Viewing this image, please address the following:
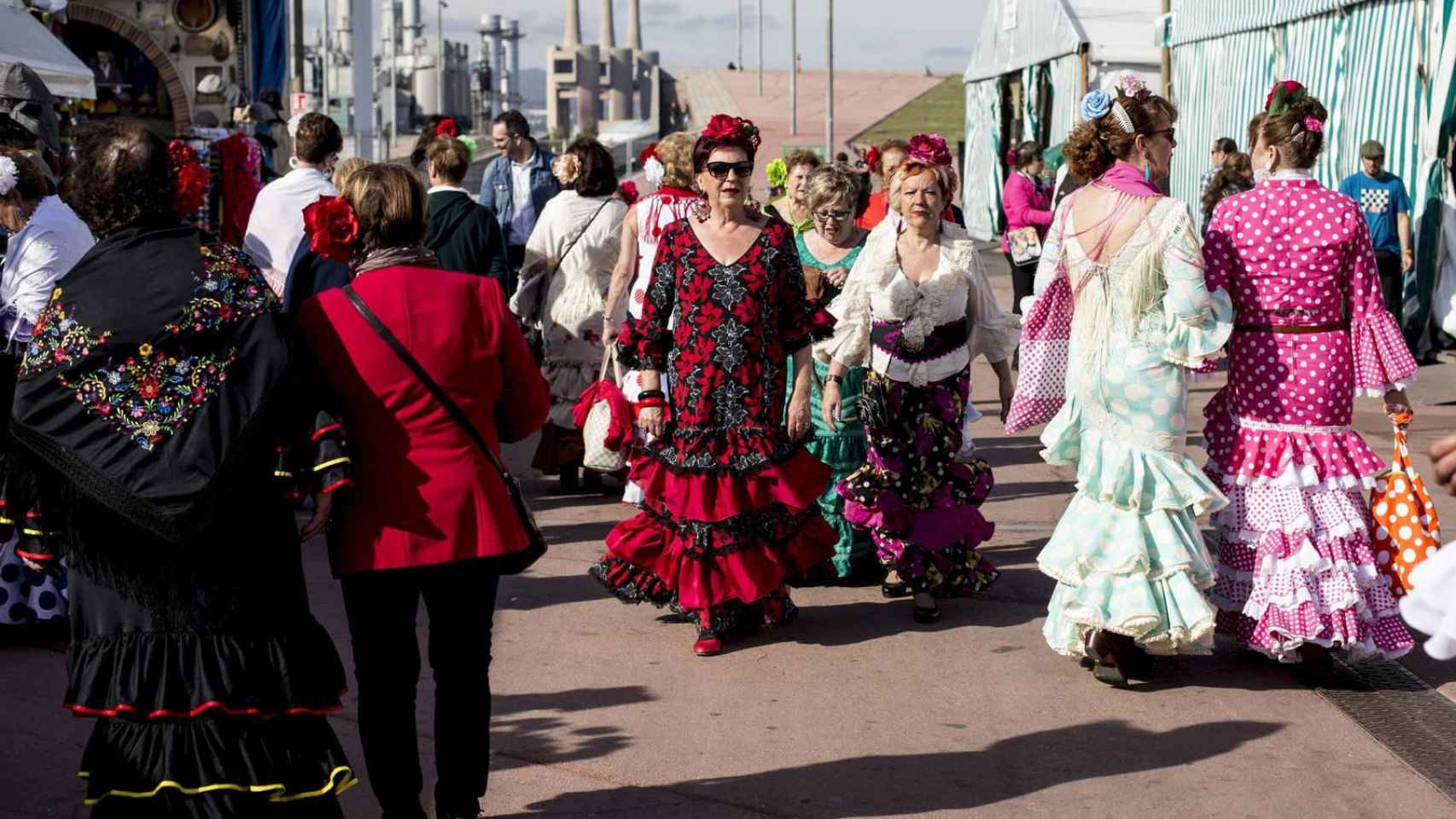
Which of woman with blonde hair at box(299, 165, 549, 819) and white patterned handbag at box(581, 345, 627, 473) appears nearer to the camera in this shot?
woman with blonde hair at box(299, 165, 549, 819)

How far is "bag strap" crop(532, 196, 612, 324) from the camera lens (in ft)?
30.6

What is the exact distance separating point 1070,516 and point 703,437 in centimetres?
137

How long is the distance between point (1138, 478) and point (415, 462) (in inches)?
109

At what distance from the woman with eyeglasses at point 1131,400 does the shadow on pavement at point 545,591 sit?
2.17 meters

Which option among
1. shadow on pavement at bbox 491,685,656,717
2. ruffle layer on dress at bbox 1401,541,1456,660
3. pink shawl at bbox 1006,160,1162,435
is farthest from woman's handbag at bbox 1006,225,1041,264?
ruffle layer on dress at bbox 1401,541,1456,660

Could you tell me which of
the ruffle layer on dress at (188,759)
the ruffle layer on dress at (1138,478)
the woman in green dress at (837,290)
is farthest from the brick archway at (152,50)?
the ruffle layer on dress at (188,759)

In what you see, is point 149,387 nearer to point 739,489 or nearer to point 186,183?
point 186,183

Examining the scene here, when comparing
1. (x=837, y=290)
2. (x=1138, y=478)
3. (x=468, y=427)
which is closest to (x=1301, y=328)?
(x=1138, y=478)

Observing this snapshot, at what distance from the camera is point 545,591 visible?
7.59 m

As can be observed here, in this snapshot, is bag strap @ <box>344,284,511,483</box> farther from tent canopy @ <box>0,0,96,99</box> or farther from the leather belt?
tent canopy @ <box>0,0,96,99</box>

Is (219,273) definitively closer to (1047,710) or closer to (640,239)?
(1047,710)

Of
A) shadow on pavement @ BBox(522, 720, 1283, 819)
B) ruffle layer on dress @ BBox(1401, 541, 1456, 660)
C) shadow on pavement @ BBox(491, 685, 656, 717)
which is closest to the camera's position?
ruffle layer on dress @ BBox(1401, 541, 1456, 660)

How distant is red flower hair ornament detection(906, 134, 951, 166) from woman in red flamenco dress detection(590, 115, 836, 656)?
2.97 ft

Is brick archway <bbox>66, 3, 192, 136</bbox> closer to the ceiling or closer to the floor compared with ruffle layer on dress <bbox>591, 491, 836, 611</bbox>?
closer to the ceiling
